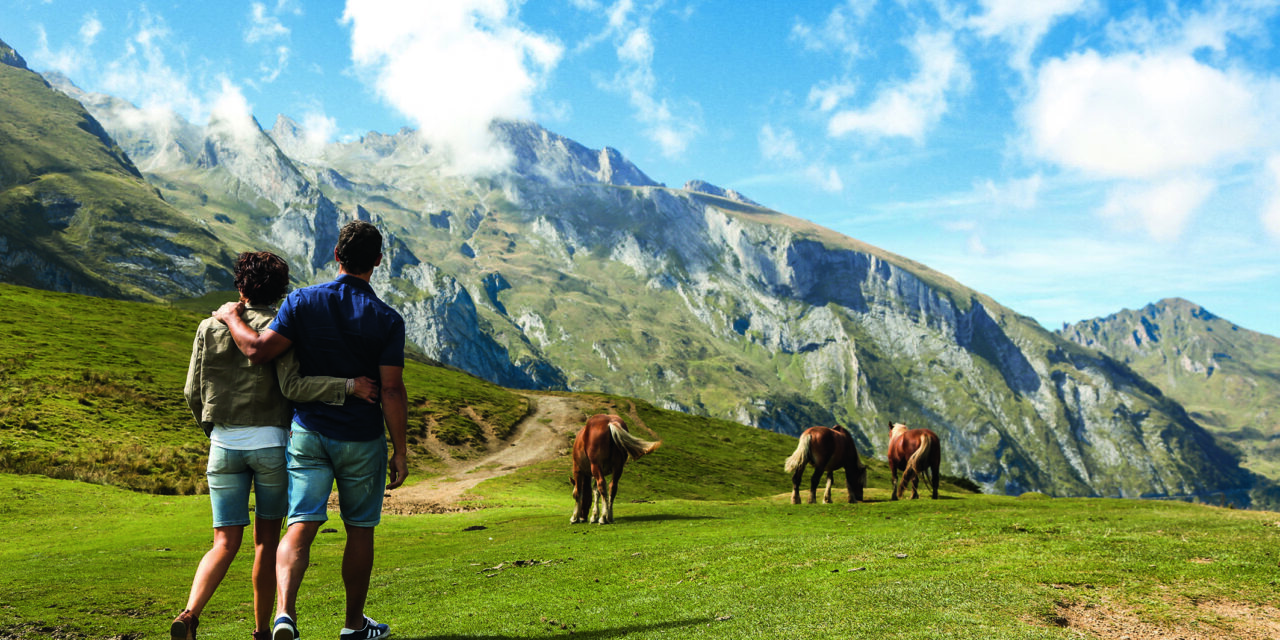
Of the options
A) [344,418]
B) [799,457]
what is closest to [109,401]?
[799,457]

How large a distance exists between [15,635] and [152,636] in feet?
5.77

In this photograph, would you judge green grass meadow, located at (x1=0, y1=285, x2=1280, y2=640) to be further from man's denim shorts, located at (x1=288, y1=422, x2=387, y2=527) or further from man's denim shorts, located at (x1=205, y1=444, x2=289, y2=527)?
man's denim shorts, located at (x1=205, y1=444, x2=289, y2=527)

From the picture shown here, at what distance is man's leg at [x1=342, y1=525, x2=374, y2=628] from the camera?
8508mm

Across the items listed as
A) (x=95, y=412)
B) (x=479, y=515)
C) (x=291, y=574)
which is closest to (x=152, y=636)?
(x=291, y=574)

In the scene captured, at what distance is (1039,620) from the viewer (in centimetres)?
920

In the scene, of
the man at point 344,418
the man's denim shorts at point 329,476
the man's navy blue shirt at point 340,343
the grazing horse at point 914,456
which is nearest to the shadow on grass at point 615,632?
the man at point 344,418

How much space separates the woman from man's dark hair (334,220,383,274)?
821 mm

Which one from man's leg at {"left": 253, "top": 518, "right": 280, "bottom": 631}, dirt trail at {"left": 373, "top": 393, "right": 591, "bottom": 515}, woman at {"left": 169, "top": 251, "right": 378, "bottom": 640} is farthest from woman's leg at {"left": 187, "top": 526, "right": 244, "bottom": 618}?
dirt trail at {"left": 373, "top": 393, "right": 591, "bottom": 515}

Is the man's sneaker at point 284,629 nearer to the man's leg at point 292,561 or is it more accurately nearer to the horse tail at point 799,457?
the man's leg at point 292,561

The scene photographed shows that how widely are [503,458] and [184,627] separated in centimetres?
5281

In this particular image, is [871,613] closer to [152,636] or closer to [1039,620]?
[1039,620]

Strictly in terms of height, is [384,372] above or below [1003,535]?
→ above

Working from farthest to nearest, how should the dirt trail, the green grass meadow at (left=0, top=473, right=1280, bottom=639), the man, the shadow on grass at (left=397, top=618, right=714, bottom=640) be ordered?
the dirt trail
the green grass meadow at (left=0, top=473, right=1280, bottom=639)
the shadow on grass at (left=397, top=618, right=714, bottom=640)
the man

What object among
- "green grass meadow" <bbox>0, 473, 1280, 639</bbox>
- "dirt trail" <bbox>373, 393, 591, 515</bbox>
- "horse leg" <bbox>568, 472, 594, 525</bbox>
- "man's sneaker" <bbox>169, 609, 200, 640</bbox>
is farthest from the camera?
"dirt trail" <bbox>373, 393, 591, 515</bbox>
